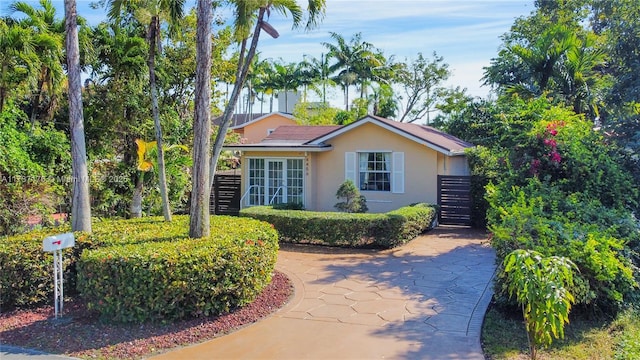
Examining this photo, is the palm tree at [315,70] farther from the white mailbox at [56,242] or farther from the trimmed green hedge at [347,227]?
the white mailbox at [56,242]

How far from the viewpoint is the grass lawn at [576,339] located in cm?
532

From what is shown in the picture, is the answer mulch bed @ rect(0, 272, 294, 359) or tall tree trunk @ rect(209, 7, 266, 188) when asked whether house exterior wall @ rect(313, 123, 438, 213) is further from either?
mulch bed @ rect(0, 272, 294, 359)

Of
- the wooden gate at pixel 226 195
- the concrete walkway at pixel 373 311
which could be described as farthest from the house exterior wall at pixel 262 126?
the concrete walkway at pixel 373 311

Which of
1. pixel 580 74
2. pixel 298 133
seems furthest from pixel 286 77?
pixel 580 74

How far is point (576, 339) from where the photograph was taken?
5.77m

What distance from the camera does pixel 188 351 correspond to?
18.1ft

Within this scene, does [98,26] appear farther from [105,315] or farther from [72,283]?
[105,315]

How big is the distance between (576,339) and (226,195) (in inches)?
568

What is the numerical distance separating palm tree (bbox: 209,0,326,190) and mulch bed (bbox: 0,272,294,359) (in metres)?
3.01

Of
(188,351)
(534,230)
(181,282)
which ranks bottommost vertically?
(188,351)

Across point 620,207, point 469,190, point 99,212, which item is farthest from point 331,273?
point 99,212

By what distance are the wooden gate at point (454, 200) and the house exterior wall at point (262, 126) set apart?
64.4 ft

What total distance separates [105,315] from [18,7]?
888cm

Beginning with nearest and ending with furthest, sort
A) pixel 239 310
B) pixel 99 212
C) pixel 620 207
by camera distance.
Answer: pixel 239 310, pixel 620 207, pixel 99 212
